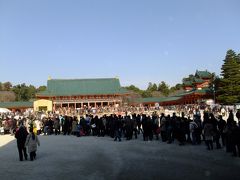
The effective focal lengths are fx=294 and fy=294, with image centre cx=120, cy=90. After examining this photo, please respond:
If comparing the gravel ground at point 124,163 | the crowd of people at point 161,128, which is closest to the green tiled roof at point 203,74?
the crowd of people at point 161,128

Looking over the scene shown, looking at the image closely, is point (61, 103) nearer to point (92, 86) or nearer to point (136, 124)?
point (92, 86)

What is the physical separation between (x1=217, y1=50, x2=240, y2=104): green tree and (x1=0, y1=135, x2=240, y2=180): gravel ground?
31.0 meters

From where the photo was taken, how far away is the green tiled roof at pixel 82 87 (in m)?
52.4

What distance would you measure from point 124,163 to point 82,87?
151 ft

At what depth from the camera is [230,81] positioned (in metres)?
41.7

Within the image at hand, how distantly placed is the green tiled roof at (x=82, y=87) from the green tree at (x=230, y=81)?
17545mm

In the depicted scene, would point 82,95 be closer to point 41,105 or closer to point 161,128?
point 41,105

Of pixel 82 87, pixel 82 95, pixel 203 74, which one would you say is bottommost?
pixel 82 95

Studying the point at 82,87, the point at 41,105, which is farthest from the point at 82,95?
the point at 41,105

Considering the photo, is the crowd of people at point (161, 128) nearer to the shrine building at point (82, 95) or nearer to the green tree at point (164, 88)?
the shrine building at point (82, 95)

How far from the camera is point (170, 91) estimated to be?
90125mm

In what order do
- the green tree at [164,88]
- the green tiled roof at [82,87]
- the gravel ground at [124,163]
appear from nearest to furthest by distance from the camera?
the gravel ground at [124,163], the green tiled roof at [82,87], the green tree at [164,88]

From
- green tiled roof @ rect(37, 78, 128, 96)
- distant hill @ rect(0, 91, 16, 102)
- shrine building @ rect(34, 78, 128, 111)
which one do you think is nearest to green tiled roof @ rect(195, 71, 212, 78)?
green tiled roof @ rect(37, 78, 128, 96)

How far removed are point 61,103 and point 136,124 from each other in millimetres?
36802
